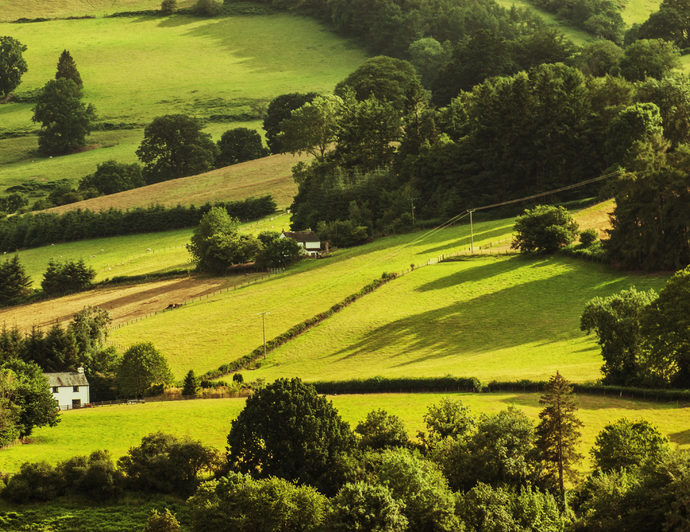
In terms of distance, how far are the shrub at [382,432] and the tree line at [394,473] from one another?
0.24 feet

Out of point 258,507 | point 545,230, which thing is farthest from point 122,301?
point 258,507

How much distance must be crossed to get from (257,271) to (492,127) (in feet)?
126

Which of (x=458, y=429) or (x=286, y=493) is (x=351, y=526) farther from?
(x=458, y=429)

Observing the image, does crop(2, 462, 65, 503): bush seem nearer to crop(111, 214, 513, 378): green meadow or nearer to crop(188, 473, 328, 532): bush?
crop(188, 473, 328, 532): bush

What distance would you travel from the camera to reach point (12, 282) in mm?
143375

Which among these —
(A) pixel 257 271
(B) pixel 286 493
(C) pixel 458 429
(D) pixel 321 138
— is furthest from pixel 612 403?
(D) pixel 321 138

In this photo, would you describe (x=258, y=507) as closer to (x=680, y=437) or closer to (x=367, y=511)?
(x=367, y=511)

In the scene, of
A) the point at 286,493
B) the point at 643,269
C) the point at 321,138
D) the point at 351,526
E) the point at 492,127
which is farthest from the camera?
the point at 321,138

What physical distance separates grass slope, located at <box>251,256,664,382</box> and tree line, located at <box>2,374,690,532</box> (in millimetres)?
18790

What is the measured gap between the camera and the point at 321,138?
17138cm

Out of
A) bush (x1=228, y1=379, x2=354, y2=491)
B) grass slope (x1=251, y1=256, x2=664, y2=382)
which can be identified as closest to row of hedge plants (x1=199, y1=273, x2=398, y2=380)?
grass slope (x1=251, y1=256, x2=664, y2=382)

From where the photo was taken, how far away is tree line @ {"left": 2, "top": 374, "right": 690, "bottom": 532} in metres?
49.6

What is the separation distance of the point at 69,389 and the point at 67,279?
52.7 metres

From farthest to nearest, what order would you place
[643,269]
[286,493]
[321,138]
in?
1. [321,138]
2. [643,269]
3. [286,493]
